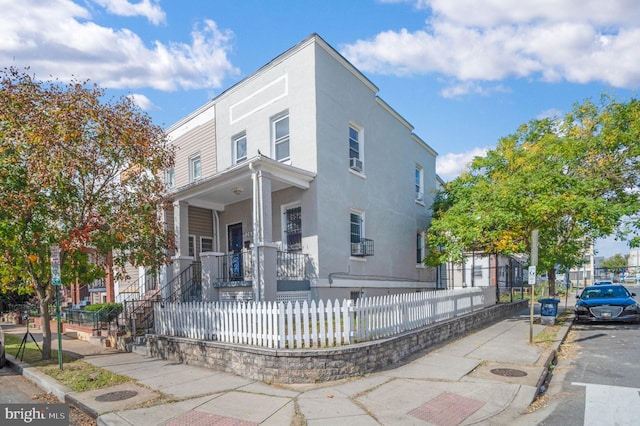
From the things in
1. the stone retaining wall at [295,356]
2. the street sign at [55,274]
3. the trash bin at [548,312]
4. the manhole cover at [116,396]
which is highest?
the street sign at [55,274]

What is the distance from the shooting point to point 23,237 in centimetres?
884

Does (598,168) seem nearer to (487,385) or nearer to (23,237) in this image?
(487,385)

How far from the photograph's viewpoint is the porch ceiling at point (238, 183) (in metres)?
11.1

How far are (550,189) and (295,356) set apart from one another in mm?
9347

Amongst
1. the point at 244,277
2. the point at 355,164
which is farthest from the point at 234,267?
the point at 355,164

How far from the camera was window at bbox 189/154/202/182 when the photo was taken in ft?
55.5

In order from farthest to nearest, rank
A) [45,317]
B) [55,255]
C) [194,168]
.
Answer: [194,168], [45,317], [55,255]

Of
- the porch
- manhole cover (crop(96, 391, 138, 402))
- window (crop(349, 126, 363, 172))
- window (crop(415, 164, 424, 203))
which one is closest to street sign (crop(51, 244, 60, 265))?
manhole cover (crop(96, 391, 138, 402))

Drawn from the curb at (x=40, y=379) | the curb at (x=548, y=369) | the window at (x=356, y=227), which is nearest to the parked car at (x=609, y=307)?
the curb at (x=548, y=369)

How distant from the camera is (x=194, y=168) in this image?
56.4ft

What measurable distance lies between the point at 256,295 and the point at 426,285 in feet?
35.0

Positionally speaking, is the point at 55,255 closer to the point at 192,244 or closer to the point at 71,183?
the point at 71,183

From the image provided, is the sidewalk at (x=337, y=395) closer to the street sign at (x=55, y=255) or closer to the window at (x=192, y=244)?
the street sign at (x=55, y=255)

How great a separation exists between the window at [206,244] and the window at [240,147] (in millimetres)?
3364
